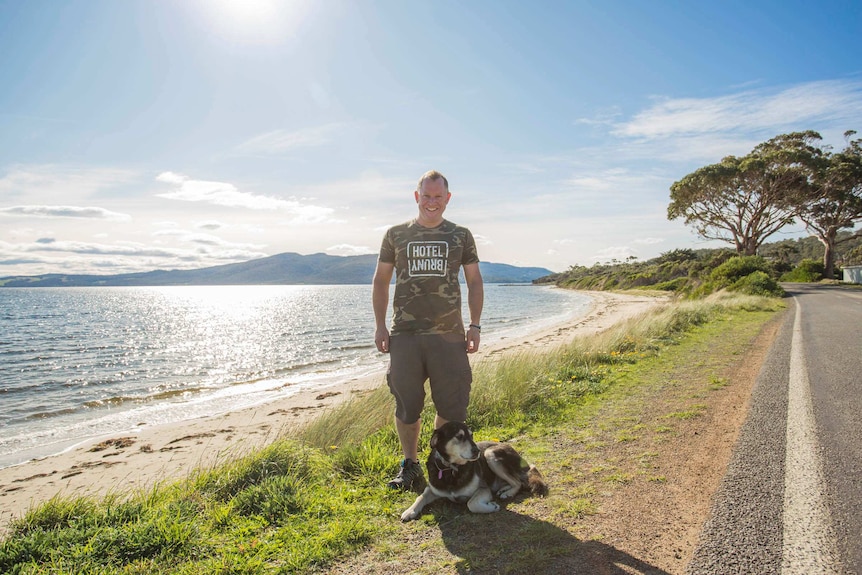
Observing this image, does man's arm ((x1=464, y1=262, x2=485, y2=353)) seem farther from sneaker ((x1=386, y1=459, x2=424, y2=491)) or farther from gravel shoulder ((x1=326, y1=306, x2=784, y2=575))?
gravel shoulder ((x1=326, y1=306, x2=784, y2=575))

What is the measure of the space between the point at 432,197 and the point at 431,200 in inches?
1.0

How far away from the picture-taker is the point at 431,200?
152 inches

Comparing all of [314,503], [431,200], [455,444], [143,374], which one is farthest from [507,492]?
[143,374]

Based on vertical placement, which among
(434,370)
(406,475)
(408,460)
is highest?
(434,370)

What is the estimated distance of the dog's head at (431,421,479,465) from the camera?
3430 millimetres

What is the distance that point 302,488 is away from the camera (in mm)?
4031

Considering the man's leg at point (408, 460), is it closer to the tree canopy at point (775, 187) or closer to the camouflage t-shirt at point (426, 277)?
the camouflage t-shirt at point (426, 277)

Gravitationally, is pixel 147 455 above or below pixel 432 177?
below

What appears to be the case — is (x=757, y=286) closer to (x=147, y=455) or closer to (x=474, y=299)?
(x=474, y=299)

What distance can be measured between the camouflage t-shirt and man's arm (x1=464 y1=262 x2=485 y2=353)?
104mm

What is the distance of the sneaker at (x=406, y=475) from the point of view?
4.05m

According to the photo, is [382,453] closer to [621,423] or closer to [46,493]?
[621,423]

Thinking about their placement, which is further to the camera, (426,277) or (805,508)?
(426,277)

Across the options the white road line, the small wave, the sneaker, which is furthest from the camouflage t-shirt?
the small wave
